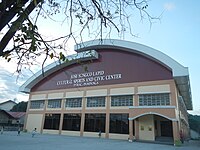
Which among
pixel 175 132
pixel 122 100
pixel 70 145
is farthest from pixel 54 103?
pixel 175 132

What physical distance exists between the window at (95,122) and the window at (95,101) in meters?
1.26

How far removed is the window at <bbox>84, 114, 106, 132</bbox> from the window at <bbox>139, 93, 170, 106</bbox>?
504 centimetres

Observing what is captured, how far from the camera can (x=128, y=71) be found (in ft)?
77.0

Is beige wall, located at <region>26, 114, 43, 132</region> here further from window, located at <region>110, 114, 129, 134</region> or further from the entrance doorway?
the entrance doorway

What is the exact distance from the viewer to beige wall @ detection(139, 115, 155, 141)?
798 inches

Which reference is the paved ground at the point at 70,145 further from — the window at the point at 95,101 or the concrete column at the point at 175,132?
the window at the point at 95,101

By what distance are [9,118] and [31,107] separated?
30.6 feet

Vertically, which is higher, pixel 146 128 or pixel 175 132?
pixel 146 128

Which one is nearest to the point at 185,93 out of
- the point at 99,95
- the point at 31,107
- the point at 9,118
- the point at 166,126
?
the point at 166,126

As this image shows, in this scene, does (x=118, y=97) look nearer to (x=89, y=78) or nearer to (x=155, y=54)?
(x=89, y=78)

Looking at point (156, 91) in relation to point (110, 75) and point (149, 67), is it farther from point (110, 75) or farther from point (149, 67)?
point (110, 75)

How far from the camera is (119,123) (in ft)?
72.6

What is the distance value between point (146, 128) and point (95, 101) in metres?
7.17

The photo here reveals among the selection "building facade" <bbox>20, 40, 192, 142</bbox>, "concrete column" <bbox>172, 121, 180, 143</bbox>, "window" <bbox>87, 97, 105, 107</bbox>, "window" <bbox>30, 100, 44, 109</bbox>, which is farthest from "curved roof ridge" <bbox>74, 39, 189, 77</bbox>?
"window" <bbox>30, 100, 44, 109</bbox>
